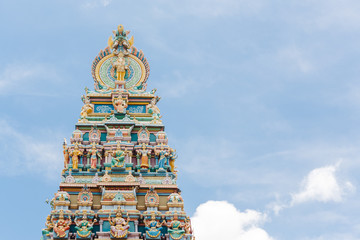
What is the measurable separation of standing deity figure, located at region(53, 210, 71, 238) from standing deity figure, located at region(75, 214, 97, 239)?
52cm

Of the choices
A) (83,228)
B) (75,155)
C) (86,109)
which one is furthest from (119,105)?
(83,228)

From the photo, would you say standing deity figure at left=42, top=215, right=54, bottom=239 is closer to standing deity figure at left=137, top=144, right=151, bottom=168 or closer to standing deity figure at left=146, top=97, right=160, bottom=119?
standing deity figure at left=137, top=144, right=151, bottom=168

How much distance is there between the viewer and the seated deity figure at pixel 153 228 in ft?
108

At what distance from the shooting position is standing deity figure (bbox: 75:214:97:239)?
107ft

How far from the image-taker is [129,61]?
40781 millimetres

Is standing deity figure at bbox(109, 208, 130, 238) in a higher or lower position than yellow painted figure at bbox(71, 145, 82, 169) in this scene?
lower

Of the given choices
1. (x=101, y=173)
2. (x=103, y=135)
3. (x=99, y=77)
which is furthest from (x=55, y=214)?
(x=99, y=77)

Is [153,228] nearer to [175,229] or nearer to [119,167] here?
[175,229]

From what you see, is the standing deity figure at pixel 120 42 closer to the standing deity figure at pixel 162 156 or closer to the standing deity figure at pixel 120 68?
the standing deity figure at pixel 120 68

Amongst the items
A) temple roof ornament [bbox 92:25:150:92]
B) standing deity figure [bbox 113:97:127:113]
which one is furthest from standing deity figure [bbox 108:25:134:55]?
standing deity figure [bbox 113:97:127:113]

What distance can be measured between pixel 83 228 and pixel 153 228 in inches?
158

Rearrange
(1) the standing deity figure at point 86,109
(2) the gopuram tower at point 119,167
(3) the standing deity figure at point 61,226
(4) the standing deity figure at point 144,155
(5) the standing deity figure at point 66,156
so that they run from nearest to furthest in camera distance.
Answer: (3) the standing deity figure at point 61,226, (2) the gopuram tower at point 119,167, (4) the standing deity figure at point 144,155, (5) the standing deity figure at point 66,156, (1) the standing deity figure at point 86,109

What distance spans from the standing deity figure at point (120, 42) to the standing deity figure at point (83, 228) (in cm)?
1327

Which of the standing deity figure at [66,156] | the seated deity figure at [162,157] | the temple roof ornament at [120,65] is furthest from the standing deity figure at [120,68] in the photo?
the seated deity figure at [162,157]
